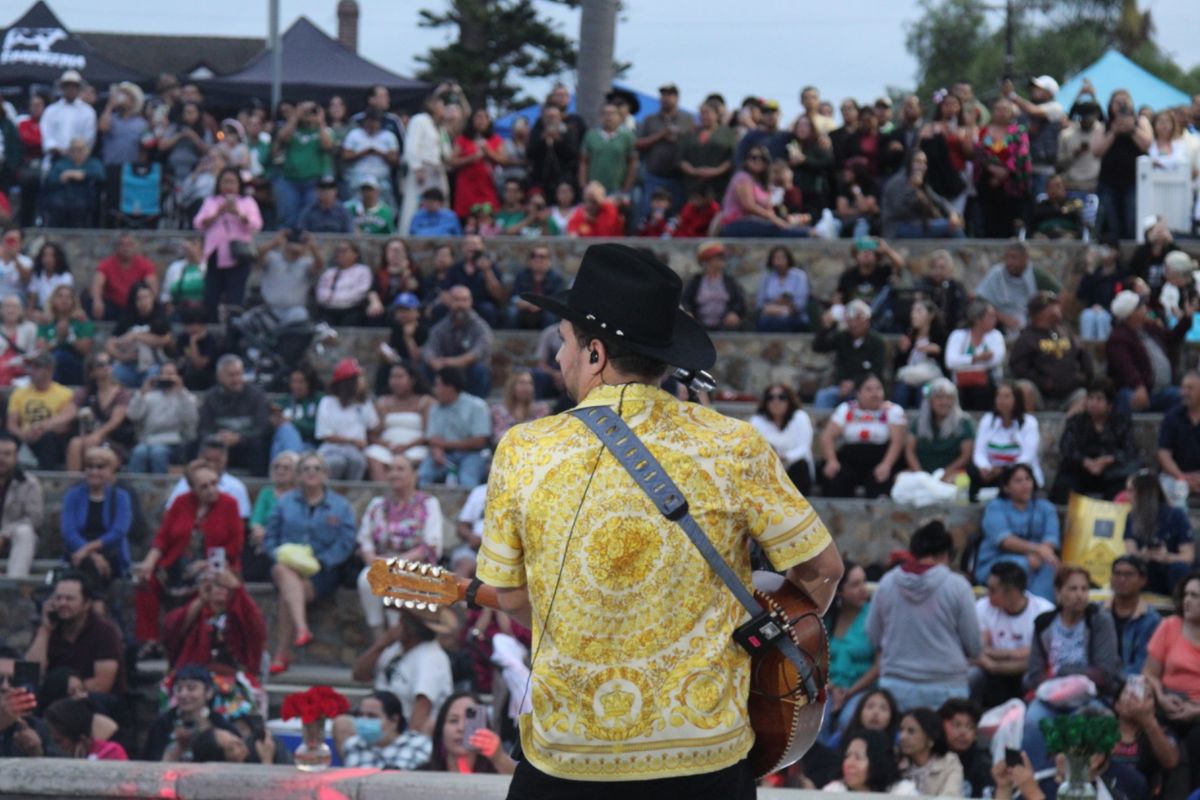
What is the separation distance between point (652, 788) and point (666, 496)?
1.77ft

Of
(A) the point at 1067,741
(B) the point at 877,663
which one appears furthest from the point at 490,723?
(A) the point at 1067,741

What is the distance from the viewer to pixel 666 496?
353 centimetres

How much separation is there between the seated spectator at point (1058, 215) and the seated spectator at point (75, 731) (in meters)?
9.82

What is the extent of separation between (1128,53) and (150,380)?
38964 millimetres

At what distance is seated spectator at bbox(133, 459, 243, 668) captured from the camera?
1237cm

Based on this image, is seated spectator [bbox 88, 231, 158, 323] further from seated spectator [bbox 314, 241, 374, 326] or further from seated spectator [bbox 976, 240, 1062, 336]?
seated spectator [bbox 976, 240, 1062, 336]

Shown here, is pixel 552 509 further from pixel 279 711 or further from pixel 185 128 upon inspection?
pixel 185 128

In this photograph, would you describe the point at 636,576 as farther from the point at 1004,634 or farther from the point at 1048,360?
the point at 1048,360

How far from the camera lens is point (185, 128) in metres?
18.6

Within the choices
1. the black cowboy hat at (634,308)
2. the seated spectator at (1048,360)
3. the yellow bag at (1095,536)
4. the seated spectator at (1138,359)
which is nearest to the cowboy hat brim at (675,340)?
the black cowboy hat at (634,308)

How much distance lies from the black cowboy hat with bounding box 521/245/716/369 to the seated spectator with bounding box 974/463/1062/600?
8138mm

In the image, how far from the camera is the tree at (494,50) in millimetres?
39406

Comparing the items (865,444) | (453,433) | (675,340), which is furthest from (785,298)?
(675,340)

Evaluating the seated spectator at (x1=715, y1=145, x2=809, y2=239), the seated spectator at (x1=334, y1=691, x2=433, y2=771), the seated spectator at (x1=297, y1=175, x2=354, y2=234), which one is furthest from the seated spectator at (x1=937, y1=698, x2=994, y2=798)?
the seated spectator at (x1=297, y1=175, x2=354, y2=234)
